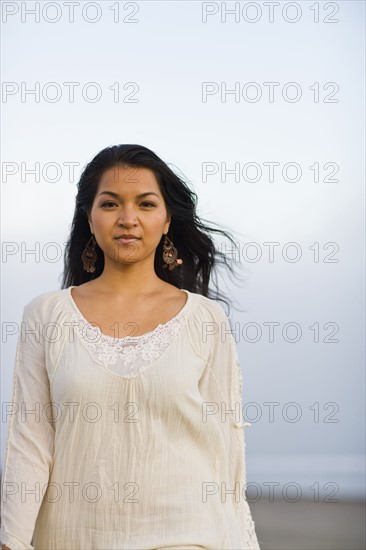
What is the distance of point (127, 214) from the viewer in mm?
2447

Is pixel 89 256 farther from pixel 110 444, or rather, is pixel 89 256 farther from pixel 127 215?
pixel 110 444

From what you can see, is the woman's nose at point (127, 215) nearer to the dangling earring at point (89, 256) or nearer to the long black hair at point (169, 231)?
the long black hair at point (169, 231)

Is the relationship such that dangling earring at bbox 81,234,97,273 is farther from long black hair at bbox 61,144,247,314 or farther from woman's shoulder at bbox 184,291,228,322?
woman's shoulder at bbox 184,291,228,322

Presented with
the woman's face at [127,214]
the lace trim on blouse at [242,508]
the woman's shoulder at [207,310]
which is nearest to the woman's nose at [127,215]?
the woman's face at [127,214]

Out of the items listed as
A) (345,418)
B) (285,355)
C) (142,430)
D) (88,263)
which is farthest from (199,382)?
(345,418)

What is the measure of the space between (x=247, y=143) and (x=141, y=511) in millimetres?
2748

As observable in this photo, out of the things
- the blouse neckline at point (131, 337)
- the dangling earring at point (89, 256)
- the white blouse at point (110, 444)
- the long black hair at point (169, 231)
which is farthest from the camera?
the dangling earring at point (89, 256)

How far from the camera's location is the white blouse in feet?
7.61

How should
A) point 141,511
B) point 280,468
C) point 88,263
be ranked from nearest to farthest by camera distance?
1. point 141,511
2. point 88,263
3. point 280,468

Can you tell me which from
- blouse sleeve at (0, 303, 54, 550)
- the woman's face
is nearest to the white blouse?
blouse sleeve at (0, 303, 54, 550)

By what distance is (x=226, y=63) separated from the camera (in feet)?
15.9

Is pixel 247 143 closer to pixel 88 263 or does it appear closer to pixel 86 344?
pixel 88 263

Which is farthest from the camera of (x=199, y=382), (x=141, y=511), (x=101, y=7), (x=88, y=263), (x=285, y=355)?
(x=285, y=355)

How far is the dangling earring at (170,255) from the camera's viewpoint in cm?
273
